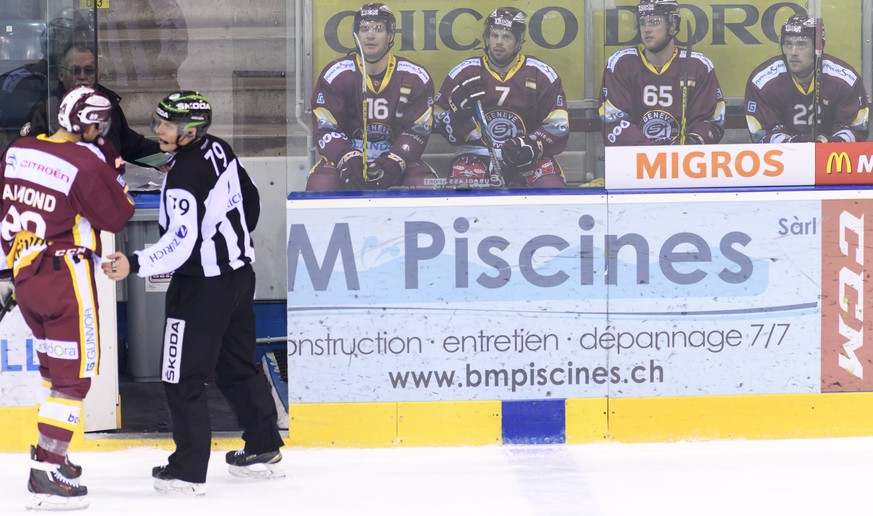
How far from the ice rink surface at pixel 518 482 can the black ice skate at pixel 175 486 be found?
0.12ft

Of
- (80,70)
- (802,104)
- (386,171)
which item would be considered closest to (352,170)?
(386,171)

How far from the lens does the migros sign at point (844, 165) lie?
5.87 metres

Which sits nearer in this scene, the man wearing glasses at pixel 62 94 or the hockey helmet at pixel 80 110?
the hockey helmet at pixel 80 110

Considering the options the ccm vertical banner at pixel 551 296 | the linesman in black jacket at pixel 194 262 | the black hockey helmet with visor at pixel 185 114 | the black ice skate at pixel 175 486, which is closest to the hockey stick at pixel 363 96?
the ccm vertical banner at pixel 551 296

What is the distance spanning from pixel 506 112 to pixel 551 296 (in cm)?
84

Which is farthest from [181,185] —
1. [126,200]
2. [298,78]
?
[298,78]

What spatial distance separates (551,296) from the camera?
577 cm

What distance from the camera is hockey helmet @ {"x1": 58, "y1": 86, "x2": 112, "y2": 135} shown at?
16.1 ft

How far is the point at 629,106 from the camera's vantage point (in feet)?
19.6

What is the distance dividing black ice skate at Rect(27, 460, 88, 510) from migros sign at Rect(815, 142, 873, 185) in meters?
3.34

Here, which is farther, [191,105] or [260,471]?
[260,471]

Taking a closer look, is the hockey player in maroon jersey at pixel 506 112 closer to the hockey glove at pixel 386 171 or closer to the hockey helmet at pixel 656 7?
the hockey glove at pixel 386 171

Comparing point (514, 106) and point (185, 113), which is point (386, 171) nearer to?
point (514, 106)

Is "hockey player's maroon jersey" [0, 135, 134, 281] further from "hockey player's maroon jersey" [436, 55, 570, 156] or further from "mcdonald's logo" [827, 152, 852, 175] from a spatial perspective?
"mcdonald's logo" [827, 152, 852, 175]
